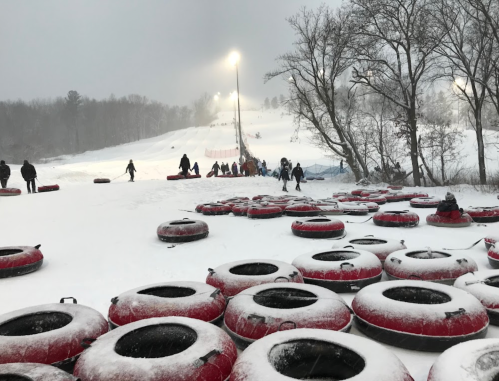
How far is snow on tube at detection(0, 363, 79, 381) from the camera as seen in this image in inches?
94.0

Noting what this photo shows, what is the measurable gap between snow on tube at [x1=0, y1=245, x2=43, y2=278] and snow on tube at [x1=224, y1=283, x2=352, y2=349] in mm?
4854

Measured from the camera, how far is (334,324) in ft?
11.6

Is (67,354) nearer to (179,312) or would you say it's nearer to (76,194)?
(179,312)

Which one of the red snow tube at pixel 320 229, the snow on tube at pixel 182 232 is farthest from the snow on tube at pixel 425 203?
the snow on tube at pixel 182 232

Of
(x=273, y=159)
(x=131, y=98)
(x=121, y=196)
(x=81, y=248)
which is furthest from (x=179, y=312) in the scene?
(x=131, y=98)

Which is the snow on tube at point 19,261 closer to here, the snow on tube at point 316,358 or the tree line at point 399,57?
the snow on tube at point 316,358

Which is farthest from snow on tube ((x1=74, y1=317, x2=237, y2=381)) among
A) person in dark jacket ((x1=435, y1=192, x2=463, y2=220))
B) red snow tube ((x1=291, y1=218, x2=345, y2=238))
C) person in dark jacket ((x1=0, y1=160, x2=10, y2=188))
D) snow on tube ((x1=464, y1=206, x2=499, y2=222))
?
person in dark jacket ((x1=0, y1=160, x2=10, y2=188))

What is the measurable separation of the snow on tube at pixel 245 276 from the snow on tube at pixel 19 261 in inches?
156

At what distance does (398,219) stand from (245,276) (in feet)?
21.3

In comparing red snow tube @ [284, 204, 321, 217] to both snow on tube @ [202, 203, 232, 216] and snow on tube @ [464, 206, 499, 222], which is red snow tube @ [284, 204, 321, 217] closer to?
snow on tube @ [202, 203, 232, 216]

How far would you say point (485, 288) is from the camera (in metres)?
4.16

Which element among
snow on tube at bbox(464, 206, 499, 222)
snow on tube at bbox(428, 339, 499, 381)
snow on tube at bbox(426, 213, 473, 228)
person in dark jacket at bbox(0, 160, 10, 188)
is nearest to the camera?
snow on tube at bbox(428, 339, 499, 381)

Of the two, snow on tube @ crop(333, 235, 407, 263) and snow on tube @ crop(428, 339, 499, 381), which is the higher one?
snow on tube @ crop(428, 339, 499, 381)

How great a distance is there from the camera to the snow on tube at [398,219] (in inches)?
385
